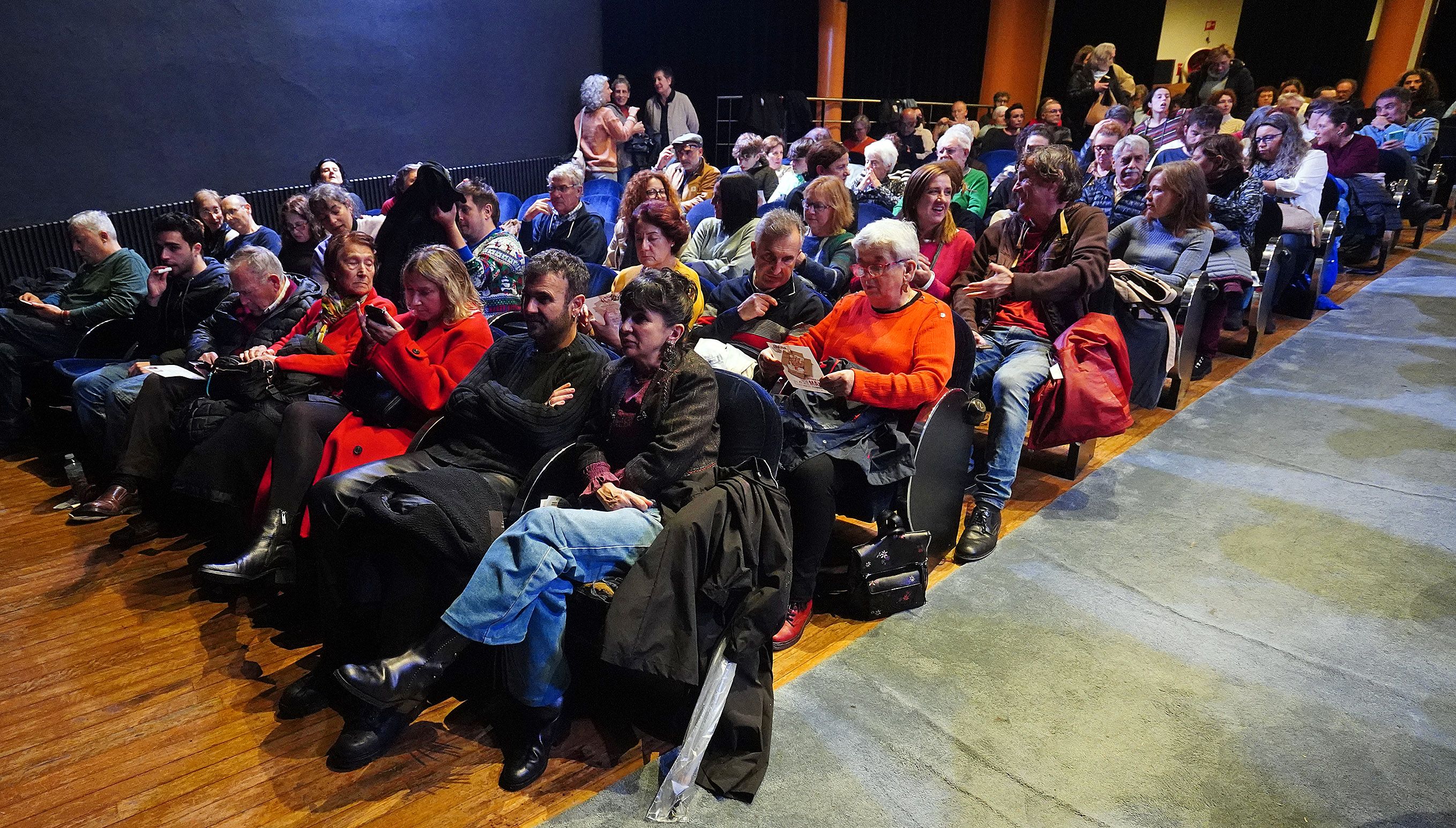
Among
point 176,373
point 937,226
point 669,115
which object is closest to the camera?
point 176,373

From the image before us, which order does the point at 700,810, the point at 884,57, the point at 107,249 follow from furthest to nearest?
the point at 884,57, the point at 107,249, the point at 700,810

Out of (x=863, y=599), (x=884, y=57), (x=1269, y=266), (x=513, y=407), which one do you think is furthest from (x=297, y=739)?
(x=884, y=57)

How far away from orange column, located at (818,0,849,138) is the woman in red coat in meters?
8.20

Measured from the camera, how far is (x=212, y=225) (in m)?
4.38

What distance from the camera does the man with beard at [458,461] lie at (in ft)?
6.69

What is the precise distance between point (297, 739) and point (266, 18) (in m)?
6.03

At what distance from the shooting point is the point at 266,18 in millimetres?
6289

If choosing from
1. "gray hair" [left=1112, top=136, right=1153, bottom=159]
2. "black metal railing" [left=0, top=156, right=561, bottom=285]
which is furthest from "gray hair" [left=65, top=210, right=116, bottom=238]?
"gray hair" [left=1112, top=136, right=1153, bottom=159]

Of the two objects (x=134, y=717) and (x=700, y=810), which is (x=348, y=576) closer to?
(x=134, y=717)

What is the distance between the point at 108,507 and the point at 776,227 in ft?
9.13

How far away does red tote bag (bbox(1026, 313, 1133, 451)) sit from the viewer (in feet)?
10.0

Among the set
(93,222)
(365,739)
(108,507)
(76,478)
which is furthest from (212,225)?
(365,739)

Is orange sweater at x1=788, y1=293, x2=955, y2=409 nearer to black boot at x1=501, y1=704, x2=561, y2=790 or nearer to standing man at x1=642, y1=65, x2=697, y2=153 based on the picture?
black boot at x1=501, y1=704, x2=561, y2=790

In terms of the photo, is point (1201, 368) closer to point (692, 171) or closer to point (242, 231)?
point (692, 171)
